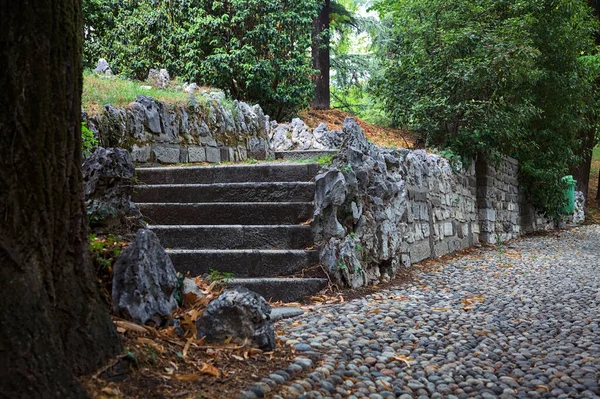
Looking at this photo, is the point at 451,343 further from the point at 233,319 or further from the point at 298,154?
the point at 298,154

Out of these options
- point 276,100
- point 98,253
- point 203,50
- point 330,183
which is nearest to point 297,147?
point 276,100

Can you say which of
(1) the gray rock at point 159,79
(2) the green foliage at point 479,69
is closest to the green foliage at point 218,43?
(1) the gray rock at point 159,79

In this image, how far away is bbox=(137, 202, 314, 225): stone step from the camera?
5.68 m

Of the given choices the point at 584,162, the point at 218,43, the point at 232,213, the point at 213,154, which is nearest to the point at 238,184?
the point at 232,213

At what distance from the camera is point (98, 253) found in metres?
3.23

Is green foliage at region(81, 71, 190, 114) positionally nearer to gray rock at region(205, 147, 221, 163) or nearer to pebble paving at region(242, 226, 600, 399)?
gray rock at region(205, 147, 221, 163)

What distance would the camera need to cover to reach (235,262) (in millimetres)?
5051

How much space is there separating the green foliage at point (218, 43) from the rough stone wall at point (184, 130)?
128 inches

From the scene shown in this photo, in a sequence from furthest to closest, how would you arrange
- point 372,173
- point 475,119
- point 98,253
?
point 475,119 → point 372,173 → point 98,253

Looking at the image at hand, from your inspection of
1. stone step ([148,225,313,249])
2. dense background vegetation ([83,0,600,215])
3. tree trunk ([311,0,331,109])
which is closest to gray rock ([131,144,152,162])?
stone step ([148,225,313,249])

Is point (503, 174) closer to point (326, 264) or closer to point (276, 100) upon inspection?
point (276, 100)

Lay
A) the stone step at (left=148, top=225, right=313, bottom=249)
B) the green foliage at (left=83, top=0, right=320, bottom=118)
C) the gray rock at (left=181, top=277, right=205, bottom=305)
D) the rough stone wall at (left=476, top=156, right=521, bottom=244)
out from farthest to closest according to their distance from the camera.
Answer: the green foliage at (left=83, top=0, right=320, bottom=118), the rough stone wall at (left=476, top=156, right=521, bottom=244), the stone step at (left=148, top=225, right=313, bottom=249), the gray rock at (left=181, top=277, right=205, bottom=305)

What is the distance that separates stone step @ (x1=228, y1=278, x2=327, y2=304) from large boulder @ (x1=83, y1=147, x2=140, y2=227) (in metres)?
1.13

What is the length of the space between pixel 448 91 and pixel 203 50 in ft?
19.9
